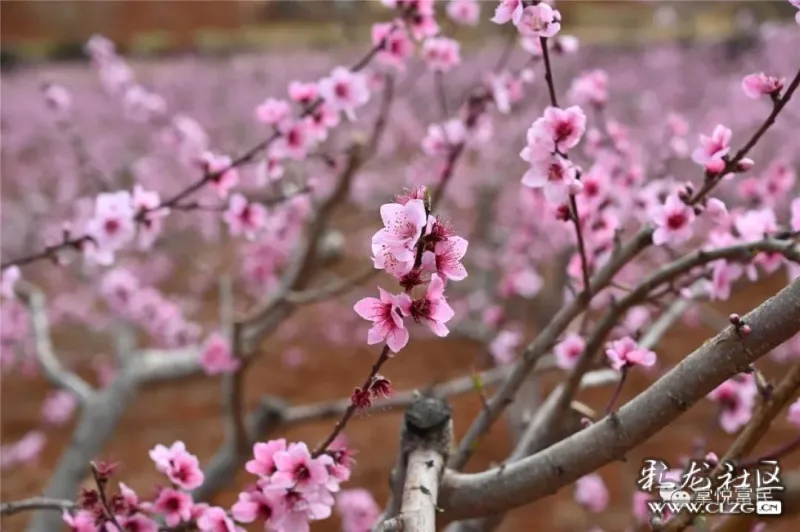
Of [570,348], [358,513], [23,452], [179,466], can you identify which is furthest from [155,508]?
[23,452]

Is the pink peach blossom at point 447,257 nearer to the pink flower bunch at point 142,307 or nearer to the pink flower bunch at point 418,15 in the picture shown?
the pink flower bunch at point 418,15

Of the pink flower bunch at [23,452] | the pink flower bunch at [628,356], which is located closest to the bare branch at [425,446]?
the pink flower bunch at [628,356]

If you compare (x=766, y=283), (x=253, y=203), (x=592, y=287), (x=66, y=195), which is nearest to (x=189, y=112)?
(x=66, y=195)

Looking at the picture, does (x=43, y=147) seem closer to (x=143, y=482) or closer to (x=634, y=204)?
(x=143, y=482)

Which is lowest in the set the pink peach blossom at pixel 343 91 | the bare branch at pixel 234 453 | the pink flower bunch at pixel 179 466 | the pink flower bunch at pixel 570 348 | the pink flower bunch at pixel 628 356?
the pink flower bunch at pixel 179 466

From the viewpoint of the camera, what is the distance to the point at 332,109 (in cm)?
163

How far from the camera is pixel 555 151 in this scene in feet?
3.32

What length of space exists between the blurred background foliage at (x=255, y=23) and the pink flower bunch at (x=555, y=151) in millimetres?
6812

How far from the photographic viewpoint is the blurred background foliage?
9.44m

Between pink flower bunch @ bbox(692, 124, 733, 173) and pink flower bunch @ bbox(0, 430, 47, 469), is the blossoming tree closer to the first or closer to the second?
pink flower bunch @ bbox(692, 124, 733, 173)

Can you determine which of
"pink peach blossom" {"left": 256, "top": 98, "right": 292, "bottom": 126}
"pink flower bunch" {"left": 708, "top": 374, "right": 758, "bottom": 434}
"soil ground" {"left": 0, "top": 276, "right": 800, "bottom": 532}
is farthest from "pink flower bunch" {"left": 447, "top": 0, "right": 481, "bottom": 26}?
"soil ground" {"left": 0, "top": 276, "right": 800, "bottom": 532}

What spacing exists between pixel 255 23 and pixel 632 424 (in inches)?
553

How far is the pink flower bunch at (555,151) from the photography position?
990mm

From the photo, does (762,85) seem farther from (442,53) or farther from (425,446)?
(442,53)
